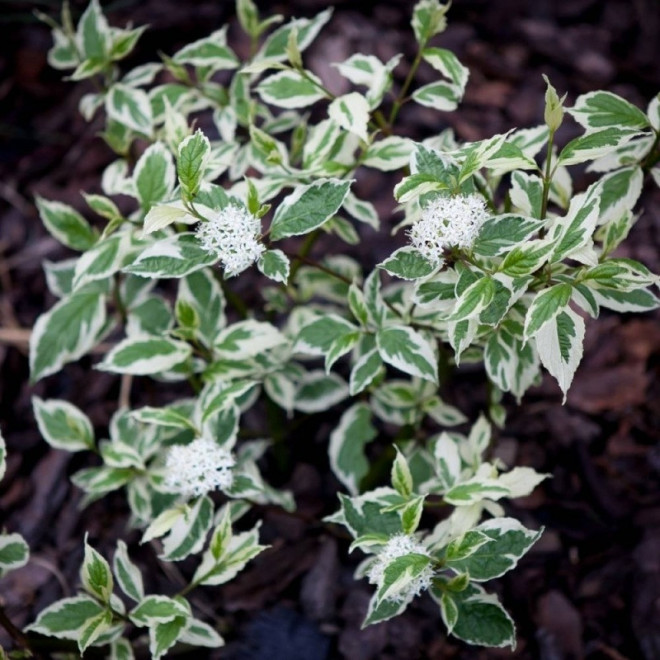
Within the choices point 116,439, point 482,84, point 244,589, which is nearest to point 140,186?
point 116,439

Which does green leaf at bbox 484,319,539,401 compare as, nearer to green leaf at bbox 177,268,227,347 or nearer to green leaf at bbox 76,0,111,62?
green leaf at bbox 177,268,227,347

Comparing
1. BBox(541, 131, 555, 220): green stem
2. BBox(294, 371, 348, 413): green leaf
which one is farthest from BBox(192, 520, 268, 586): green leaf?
BBox(541, 131, 555, 220): green stem

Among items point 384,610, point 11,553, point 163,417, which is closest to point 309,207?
point 163,417

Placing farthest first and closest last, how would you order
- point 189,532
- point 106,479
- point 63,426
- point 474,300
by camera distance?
point 63,426 < point 106,479 < point 189,532 < point 474,300

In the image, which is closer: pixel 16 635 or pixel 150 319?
pixel 16 635

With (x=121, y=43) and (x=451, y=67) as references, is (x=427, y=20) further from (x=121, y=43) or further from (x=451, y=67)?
(x=121, y=43)

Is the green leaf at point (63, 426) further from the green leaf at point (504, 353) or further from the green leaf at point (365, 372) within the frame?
the green leaf at point (504, 353)

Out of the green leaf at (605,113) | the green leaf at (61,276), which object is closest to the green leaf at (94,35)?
the green leaf at (61,276)
